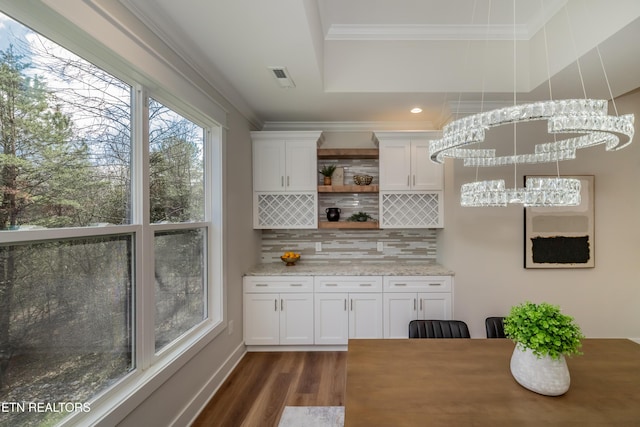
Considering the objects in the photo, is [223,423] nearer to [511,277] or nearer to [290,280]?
[290,280]

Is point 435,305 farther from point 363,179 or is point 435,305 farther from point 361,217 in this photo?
point 363,179

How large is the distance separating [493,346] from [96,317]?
7.19 ft

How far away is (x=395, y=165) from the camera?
11.3ft

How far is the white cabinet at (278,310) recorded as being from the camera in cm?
323

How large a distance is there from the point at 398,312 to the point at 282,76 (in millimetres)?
2615

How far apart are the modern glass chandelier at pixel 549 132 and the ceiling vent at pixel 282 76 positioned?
4.63ft

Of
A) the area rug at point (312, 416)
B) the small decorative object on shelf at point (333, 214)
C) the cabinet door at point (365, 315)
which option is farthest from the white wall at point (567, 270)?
the area rug at point (312, 416)

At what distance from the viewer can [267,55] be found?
2.13 m

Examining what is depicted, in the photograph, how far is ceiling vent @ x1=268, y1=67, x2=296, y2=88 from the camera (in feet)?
7.61

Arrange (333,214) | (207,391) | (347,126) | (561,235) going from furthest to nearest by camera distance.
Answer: (347,126) < (333,214) < (561,235) < (207,391)

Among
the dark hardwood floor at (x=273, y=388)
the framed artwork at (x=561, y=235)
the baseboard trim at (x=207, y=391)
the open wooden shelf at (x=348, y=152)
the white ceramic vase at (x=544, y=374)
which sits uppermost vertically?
the open wooden shelf at (x=348, y=152)

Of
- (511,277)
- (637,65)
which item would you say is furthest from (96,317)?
(637,65)

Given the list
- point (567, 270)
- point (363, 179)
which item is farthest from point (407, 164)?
point (567, 270)
